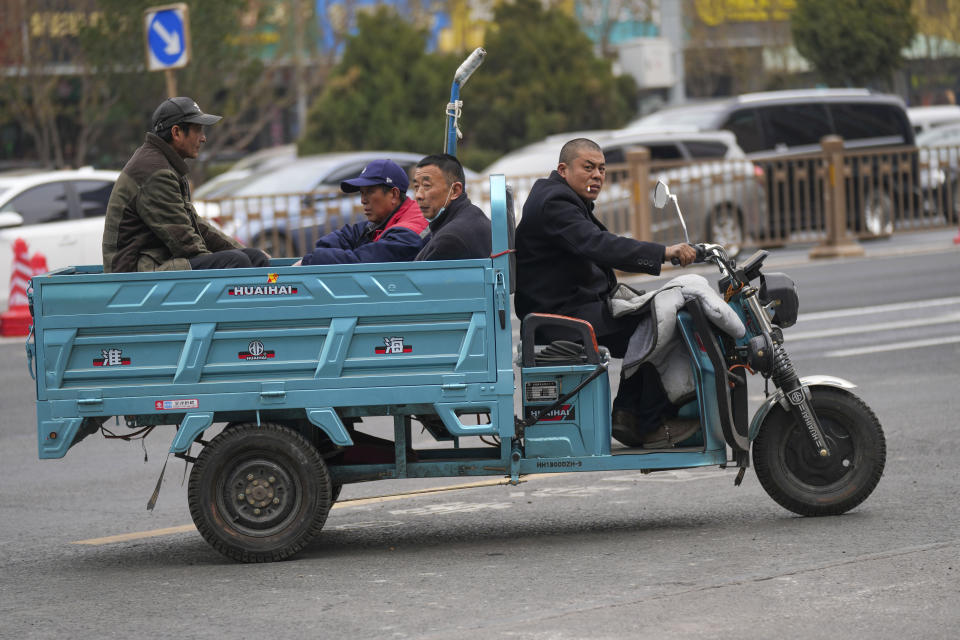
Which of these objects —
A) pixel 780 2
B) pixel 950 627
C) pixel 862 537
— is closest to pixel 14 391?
pixel 862 537

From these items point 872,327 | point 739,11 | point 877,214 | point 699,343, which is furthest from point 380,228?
point 739,11

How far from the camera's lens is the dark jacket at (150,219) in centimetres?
665

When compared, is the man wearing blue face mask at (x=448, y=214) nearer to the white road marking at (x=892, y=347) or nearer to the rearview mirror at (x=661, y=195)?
the rearview mirror at (x=661, y=195)

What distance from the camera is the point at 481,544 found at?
6.64m

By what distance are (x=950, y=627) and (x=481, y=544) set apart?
2303 mm

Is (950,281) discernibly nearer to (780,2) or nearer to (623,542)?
(623,542)

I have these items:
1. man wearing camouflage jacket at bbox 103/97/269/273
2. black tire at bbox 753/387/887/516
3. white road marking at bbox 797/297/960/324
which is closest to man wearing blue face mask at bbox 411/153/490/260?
man wearing camouflage jacket at bbox 103/97/269/273

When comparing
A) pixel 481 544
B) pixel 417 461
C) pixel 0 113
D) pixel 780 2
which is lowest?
pixel 481 544

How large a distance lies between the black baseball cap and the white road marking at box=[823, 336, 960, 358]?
22.9 feet

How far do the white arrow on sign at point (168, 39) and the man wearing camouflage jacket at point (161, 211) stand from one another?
9.60 metres

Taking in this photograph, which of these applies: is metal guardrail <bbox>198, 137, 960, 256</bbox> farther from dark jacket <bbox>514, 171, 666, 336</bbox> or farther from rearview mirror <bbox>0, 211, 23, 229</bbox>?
dark jacket <bbox>514, 171, 666, 336</bbox>

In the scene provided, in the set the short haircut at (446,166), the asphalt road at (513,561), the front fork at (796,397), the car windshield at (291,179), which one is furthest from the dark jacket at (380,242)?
the car windshield at (291,179)

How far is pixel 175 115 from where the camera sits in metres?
6.80

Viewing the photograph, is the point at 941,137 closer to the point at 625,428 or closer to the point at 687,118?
the point at 687,118
